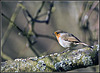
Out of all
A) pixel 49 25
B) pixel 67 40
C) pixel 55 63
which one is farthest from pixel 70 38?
pixel 49 25

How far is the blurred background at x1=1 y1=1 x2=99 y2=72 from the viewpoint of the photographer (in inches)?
161

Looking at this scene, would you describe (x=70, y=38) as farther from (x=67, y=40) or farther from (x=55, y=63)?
(x=55, y=63)

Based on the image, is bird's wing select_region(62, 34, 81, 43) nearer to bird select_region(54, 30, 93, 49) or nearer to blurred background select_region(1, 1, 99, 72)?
bird select_region(54, 30, 93, 49)

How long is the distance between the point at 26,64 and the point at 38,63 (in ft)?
0.54

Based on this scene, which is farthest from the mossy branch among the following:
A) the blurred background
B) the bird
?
the blurred background

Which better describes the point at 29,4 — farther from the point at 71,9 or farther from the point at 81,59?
the point at 81,59

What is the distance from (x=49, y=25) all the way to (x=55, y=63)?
10.3 feet

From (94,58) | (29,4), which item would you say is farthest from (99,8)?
(94,58)

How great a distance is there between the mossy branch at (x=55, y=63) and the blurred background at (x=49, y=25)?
174cm

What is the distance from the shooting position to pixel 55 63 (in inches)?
79.6

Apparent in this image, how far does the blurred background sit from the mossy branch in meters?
1.74

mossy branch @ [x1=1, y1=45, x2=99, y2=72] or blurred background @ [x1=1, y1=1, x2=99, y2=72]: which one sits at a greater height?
blurred background @ [x1=1, y1=1, x2=99, y2=72]

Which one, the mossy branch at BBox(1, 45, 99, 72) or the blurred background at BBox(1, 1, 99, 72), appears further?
the blurred background at BBox(1, 1, 99, 72)

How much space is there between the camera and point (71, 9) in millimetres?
5250
